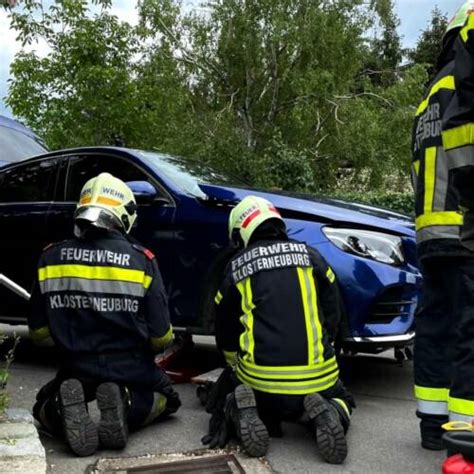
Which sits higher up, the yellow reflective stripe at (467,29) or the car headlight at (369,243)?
the yellow reflective stripe at (467,29)

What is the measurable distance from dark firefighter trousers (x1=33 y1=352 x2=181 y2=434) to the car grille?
1.26 meters

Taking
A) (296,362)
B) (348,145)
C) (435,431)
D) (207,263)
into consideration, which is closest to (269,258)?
(296,362)

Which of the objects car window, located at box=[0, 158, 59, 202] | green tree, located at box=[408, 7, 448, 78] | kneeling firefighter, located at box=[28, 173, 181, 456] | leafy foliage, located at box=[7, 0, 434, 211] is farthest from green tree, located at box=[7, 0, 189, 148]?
green tree, located at box=[408, 7, 448, 78]

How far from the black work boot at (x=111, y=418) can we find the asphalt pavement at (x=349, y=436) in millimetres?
72

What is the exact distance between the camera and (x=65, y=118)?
11492mm

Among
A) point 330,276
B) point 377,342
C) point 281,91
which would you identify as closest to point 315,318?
point 330,276

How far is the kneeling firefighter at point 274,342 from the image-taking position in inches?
131

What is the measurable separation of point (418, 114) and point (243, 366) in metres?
1.54

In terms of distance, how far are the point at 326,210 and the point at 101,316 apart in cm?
152

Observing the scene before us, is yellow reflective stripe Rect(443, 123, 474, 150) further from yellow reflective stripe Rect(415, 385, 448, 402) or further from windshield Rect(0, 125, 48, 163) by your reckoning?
windshield Rect(0, 125, 48, 163)

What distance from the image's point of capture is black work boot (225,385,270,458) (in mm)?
3299

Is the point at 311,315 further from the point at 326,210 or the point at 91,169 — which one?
the point at 91,169

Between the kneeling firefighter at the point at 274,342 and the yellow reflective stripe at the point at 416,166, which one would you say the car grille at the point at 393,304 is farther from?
the yellow reflective stripe at the point at 416,166

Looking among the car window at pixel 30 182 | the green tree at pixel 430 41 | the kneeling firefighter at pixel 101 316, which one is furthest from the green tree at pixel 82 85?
the green tree at pixel 430 41
